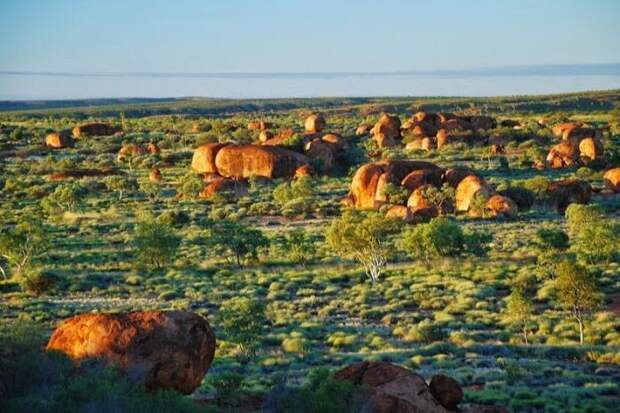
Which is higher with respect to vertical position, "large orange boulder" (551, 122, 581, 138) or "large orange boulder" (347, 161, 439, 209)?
"large orange boulder" (551, 122, 581, 138)

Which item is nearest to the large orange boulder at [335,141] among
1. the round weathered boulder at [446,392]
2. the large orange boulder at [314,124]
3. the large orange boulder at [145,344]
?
the large orange boulder at [314,124]

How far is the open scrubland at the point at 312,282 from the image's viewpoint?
17000 millimetres

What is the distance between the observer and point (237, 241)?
41688 millimetres

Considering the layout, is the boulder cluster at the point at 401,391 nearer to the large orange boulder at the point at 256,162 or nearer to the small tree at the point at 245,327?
the small tree at the point at 245,327

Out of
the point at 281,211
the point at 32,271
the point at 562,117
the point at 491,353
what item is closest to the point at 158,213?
the point at 281,211

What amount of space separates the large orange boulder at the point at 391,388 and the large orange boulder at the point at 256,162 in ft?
187

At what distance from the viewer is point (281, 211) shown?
58594 millimetres

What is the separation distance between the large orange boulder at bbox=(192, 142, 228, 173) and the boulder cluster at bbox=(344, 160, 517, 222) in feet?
71.1

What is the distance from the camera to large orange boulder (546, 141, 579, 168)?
7756 centimetres

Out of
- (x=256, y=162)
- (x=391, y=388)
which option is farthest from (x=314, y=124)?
(x=391, y=388)

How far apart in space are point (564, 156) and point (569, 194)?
971 inches

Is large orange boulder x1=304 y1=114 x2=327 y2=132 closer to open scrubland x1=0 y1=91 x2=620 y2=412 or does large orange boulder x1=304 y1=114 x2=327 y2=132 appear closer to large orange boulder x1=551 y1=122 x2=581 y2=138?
open scrubland x1=0 y1=91 x2=620 y2=412

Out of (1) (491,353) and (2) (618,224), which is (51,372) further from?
(2) (618,224)

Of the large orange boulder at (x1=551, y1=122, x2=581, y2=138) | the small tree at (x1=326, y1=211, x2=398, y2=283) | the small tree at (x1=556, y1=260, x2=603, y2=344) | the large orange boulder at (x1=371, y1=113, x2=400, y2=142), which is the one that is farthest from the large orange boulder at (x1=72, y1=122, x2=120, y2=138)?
the small tree at (x1=556, y1=260, x2=603, y2=344)
